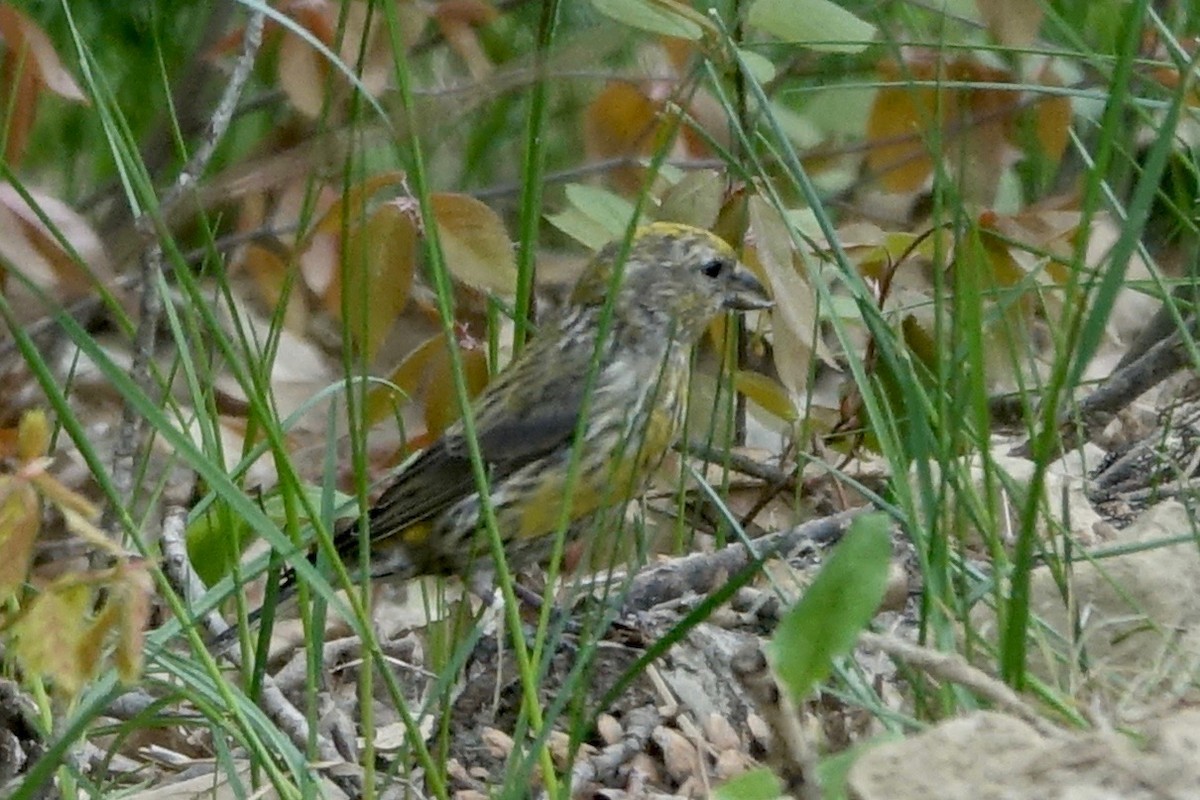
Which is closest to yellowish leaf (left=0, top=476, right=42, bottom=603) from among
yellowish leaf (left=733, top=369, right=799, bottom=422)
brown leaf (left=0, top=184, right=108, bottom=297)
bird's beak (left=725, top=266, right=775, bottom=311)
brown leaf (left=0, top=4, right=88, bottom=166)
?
brown leaf (left=0, top=184, right=108, bottom=297)

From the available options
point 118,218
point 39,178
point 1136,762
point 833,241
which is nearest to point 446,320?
point 833,241

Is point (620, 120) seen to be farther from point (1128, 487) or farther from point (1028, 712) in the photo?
point (1028, 712)

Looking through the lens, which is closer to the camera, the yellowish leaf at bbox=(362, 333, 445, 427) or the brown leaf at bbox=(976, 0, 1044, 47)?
the brown leaf at bbox=(976, 0, 1044, 47)

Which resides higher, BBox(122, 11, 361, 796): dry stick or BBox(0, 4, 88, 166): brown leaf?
BBox(0, 4, 88, 166): brown leaf

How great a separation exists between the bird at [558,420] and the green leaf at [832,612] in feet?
7.06

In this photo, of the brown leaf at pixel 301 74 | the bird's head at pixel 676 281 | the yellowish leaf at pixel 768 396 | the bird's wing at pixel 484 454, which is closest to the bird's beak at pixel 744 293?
the bird's head at pixel 676 281

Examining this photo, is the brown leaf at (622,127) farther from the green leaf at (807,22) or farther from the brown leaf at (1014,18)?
the brown leaf at (1014,18)

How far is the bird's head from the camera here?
164 inches

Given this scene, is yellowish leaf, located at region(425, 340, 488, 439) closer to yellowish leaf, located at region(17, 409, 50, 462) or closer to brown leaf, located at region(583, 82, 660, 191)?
brown leaf, located at region(583, 82, 660, 191)

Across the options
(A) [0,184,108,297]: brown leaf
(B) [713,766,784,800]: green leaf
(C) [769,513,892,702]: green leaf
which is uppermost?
(A) [0,184,108,297]: brown leaf

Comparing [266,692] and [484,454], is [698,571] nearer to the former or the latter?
[266,692]

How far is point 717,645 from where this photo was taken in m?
2.80

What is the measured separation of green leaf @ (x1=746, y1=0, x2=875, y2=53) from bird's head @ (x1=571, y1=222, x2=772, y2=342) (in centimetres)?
A: 93

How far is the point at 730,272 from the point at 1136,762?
264cm
